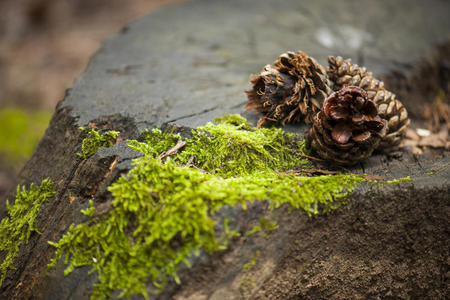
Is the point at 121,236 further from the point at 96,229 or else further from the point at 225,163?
the point at 225,163

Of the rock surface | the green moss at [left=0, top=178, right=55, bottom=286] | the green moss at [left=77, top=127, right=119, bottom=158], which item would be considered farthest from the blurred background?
the green moss at [left=77, top=127, right=119, bottom=158]

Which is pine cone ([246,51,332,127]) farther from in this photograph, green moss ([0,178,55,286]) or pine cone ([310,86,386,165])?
green moss ([0,178,55,286])

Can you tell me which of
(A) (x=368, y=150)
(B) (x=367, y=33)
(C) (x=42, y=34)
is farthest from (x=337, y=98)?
(C) (x=42, y=34)

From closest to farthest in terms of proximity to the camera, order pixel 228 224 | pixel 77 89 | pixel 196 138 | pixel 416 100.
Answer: pixel 228 224 → pixel 196 138 → pixel 77 89 → pixel 416 100

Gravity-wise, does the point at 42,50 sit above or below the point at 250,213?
below

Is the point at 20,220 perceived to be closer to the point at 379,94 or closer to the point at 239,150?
the point at 239,150

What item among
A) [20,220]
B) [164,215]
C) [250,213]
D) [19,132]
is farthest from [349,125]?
[19,132]
